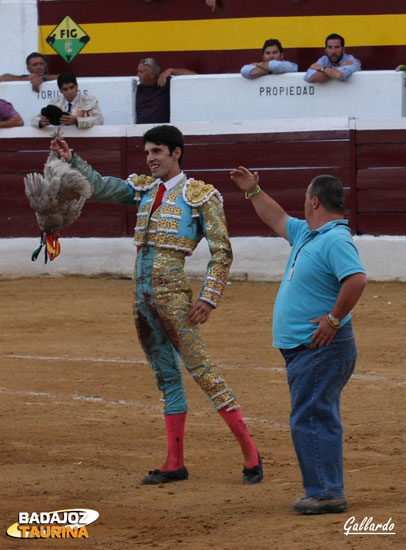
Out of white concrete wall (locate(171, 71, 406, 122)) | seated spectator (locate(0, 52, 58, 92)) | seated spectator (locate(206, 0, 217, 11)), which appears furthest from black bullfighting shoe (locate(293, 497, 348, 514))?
seated spectator (locate(206, 0, 217, 11))

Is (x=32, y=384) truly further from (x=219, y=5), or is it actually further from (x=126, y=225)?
(x=219, y=5)

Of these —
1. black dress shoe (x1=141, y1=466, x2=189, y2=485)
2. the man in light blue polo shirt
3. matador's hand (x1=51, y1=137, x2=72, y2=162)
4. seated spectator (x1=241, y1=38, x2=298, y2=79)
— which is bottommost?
black dress shoe (x1=141, y1=466, x2=189, y2=485)

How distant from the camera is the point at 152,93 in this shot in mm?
12383

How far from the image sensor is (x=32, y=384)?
281 inches

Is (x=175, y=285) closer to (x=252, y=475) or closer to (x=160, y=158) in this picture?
(x=160, y=158)

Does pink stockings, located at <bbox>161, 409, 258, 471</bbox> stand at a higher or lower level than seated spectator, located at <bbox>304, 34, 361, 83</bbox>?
lower

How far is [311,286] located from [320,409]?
0.45 metres

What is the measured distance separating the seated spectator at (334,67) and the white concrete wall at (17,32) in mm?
3883

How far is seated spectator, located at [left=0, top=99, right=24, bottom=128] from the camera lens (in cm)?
1215

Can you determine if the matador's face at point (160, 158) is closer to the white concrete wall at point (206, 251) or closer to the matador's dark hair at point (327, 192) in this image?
the matador's dark hair at point (327, 192)

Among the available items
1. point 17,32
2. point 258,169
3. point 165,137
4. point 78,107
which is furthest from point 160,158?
point 17,32

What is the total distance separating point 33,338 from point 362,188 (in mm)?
4068

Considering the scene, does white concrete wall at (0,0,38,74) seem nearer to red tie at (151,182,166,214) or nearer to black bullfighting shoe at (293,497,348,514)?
red tie at (151,182,166,214)

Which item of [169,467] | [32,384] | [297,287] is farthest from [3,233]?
[297,287]
